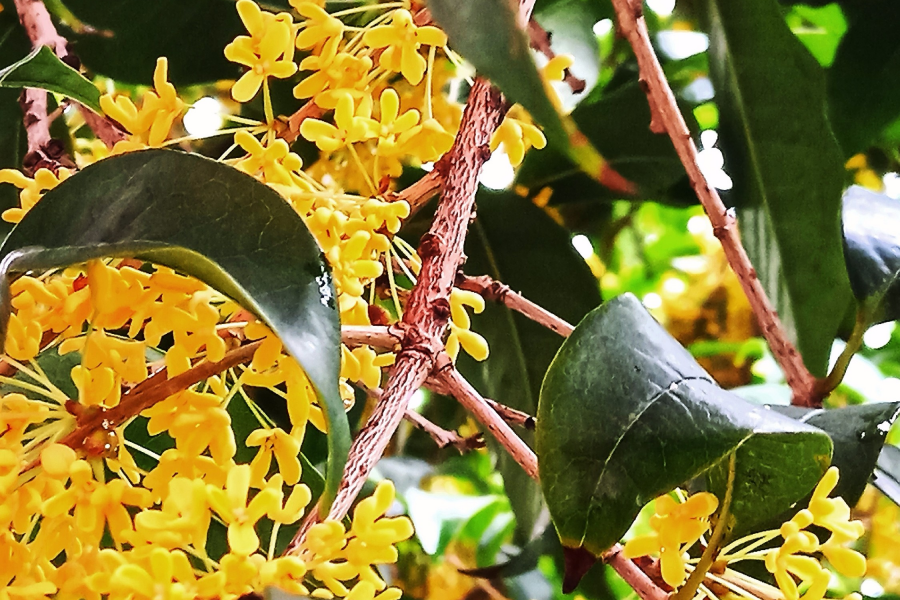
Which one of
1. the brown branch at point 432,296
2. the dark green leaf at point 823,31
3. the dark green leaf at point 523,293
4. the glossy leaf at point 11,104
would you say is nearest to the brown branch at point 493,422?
the brown branch at point 432,296

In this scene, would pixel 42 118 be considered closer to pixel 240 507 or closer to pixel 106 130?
pixel 106 130

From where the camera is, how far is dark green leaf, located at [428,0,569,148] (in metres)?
0.22

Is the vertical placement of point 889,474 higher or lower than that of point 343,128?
lower

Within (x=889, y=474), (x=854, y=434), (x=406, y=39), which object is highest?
(x=406, y=39)

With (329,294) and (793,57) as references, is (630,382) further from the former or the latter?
(793,57)

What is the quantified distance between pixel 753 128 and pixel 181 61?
44 cm

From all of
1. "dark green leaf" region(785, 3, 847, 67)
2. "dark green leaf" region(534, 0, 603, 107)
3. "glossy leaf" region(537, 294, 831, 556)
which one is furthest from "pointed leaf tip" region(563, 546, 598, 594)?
"dark green leaf" region(785, 3, 847, 67)

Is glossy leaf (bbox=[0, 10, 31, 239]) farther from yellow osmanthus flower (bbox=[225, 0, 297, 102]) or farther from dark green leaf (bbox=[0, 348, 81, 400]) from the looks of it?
yellow osmanthus flower (bbox=[225, 0, 297, 102])

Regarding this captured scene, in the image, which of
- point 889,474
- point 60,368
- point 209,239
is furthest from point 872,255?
point 60,368

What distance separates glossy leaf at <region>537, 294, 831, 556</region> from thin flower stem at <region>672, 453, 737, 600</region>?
0.13 ft

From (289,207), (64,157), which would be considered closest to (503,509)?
(64,157)

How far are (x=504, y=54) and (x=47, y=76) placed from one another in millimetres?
304

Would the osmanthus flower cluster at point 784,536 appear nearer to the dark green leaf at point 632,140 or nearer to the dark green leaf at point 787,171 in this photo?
the dark green leaf at point 787,171

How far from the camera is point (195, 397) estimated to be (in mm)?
321
